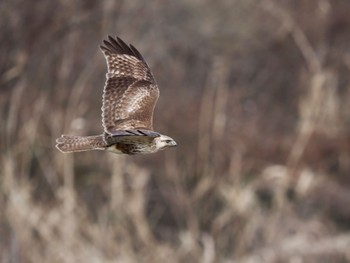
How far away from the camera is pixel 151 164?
12016 mm

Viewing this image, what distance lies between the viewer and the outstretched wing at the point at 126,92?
5176 millimetres

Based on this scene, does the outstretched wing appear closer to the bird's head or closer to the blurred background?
the bird's head

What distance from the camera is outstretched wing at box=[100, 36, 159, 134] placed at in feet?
17.0

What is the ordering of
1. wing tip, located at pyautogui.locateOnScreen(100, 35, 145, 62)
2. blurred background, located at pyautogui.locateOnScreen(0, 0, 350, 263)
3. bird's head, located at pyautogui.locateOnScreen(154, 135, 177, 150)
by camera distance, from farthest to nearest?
blurred background, located at pyautogui.locateOnScreen(0, 0, 350, 263), wing tip, located at pyautogui.locateOnScreen(100, 35, 145, 62), bird's head, located at pyautogui.locateOnScreen(154, 135, 177, 150)

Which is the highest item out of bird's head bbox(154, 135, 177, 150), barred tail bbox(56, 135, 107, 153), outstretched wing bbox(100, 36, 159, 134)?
outstretched wing bbox(100, 36, 159, 134)

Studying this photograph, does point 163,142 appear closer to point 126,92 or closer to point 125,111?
point 125,111

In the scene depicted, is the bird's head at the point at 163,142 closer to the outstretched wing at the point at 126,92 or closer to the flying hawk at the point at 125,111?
the flying hawk at the point at 125,111

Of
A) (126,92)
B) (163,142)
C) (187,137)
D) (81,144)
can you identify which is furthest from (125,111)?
(187,137)

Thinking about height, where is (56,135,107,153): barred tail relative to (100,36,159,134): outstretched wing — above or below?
below

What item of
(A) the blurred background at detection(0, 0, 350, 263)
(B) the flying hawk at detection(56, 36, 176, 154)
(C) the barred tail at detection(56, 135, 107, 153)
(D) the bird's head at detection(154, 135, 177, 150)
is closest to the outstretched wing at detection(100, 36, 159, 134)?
(B) the flying hawk at detection(56, 36, 176, 154)

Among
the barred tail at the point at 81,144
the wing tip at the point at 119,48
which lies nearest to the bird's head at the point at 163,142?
the barred tail at the point at 81,144

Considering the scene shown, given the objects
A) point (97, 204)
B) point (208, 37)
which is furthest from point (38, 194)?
point (208, 37)

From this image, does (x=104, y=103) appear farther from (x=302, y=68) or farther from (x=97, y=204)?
(x=302, y=68)

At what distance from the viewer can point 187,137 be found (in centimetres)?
1224
